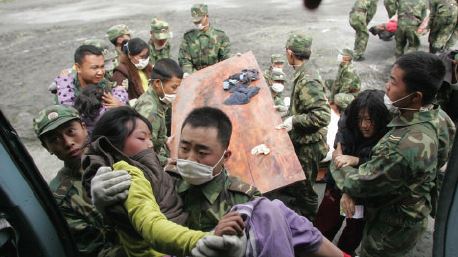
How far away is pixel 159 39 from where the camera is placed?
573cm

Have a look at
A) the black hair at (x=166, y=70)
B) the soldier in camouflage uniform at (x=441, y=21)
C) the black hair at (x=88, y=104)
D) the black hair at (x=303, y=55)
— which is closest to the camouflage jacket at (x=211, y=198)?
the black hair at (x=88, y=104)

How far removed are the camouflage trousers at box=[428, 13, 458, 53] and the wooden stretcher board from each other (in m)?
4.61

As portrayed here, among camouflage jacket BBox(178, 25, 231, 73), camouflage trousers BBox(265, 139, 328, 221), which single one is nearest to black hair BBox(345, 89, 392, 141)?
camouflage trousers BBox(265, 139, 328, 221)

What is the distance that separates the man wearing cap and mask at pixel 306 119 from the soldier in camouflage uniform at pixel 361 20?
4440mm

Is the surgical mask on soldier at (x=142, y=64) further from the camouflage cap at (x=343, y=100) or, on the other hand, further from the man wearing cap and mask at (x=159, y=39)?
the camouflage cap at (x=343, y=100)

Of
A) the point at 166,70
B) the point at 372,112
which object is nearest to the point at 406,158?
the point at 372,112

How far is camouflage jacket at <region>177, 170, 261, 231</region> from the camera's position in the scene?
187cm

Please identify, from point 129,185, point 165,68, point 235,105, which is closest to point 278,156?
point 235,105

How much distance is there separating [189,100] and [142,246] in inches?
109

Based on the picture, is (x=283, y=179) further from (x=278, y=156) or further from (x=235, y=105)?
(x=235, y=105)

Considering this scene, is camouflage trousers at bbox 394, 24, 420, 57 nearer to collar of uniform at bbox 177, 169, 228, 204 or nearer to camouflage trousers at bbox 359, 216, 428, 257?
camouflage trousers at bbox 359, 216, 428, 257

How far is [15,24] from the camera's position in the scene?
12656 mm

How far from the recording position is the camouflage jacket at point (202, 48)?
5910 mm

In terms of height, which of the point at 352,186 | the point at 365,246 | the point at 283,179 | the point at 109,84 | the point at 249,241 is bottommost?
the point at 365,246
